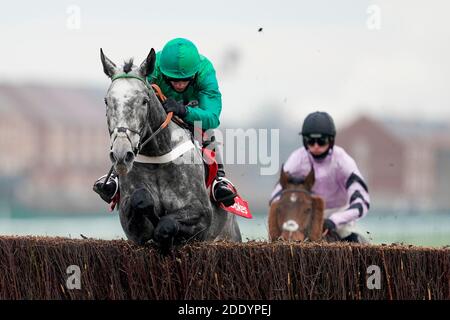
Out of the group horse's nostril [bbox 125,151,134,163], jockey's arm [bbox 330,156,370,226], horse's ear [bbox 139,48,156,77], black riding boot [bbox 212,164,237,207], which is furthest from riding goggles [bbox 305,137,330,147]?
horse's nostril [bbox 125,151,134,163]

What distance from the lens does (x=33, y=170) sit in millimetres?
41625

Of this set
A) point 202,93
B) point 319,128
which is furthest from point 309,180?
point 202,93

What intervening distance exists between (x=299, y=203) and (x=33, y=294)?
3129mm

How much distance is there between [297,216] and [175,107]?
2676mm

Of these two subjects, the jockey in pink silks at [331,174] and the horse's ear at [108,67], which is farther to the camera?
the jockey in pink silks at [331,174]

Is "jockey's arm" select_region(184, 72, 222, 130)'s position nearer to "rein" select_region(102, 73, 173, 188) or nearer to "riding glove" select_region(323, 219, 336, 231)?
"rein" select_region(102, 73, 173, 188)

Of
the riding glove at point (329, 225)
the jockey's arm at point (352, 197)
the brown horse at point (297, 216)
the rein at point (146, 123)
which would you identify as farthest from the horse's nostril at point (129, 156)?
the jockey's arm at point (352, 197)

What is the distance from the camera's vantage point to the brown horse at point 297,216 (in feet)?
30.7

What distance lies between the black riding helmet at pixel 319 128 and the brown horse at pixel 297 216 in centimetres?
58

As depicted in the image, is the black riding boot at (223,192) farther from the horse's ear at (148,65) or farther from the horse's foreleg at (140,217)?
the horse's ear at (148,65)

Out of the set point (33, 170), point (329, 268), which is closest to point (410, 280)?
point (329, 268)

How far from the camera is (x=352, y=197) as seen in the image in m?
9.86

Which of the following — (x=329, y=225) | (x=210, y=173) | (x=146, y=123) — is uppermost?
(x=146, y=123)

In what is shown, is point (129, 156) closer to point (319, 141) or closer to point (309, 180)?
point (309, 180)
